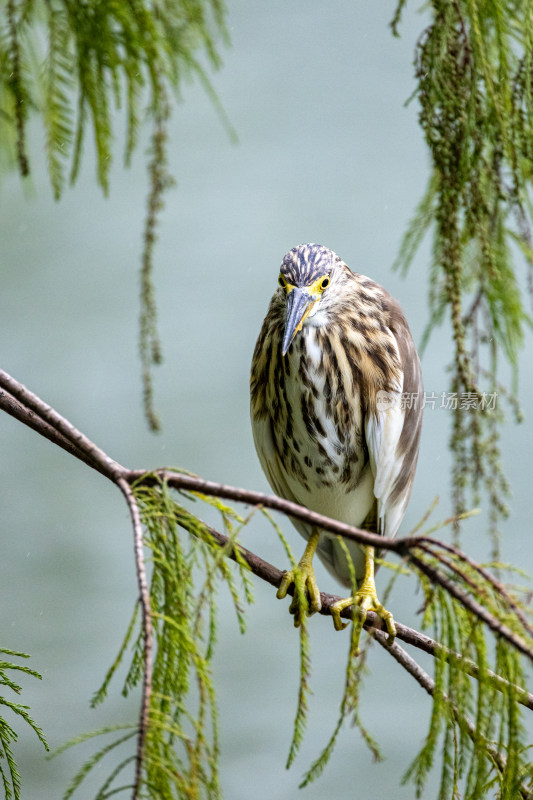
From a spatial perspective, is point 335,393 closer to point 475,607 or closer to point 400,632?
point 400,632

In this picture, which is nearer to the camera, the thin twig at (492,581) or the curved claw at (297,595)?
the thin twig at (492,581)

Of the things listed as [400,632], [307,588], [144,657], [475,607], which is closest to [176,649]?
[144,657]

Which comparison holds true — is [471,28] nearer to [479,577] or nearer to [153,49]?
[153,49]

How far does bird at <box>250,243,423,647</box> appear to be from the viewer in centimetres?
126

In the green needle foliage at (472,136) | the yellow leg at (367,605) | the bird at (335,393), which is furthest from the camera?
the bird at (335,393)

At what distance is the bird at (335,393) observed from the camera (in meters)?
1.26

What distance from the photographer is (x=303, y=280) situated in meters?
1.19

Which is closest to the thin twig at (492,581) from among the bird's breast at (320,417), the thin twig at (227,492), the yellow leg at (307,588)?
the thin twig at (227,492)

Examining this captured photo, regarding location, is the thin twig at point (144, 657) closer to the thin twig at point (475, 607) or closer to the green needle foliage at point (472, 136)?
the thin twig at point (475, 607)

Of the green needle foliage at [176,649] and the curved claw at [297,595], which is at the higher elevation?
the curved claw at [297,595]

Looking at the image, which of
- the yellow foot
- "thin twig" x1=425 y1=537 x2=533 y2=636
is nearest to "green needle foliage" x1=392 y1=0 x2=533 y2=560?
the yellow foot

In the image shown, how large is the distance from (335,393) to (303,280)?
204 millimetres

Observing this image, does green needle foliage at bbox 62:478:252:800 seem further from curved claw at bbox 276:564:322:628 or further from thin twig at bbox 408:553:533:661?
curved claw at bbox 276:564:322:628

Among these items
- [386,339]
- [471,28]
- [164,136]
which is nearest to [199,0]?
[164,136]
